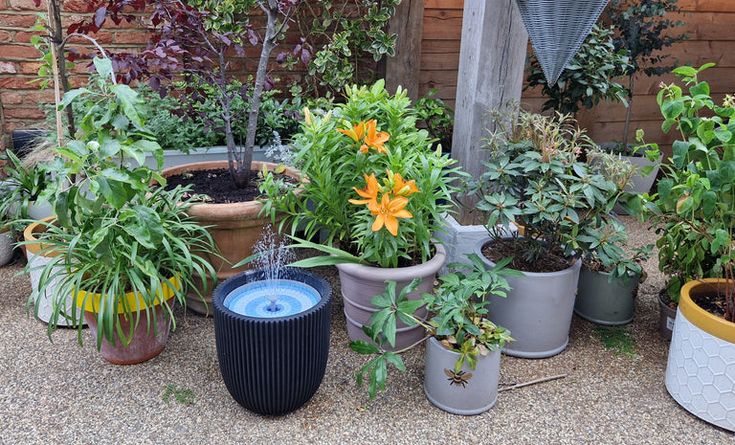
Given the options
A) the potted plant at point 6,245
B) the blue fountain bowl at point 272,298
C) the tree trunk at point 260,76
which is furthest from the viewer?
the potted plant at point 6,245

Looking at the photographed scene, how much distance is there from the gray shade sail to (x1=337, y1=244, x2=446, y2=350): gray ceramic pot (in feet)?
2.65

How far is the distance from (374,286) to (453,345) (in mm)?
386

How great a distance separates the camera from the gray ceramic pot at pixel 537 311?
2.21m

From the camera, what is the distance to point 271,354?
1.79 metres

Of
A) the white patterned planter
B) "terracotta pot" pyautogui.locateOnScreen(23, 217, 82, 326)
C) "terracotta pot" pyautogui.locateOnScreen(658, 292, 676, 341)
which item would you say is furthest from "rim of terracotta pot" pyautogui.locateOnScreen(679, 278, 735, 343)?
"terracotta pot" pyautogui.locateOnScreen(23, 217, 82, 326)

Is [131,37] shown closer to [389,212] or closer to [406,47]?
[406,47]

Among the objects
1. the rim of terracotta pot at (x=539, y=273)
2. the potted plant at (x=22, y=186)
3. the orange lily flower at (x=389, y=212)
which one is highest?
the orange lily flower at (x=389, y=212)

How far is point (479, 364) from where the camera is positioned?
193 centimetres

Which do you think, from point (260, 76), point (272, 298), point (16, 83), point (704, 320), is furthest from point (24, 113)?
point (704, 320)

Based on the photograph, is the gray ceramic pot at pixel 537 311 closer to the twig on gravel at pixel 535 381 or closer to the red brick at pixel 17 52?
the twig on gravel at pixel 535 381

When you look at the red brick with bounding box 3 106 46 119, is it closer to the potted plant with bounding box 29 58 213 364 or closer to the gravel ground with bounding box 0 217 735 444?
the potted plant with bounding box 29 58 213 364

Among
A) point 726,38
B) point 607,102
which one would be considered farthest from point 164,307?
point 726,38

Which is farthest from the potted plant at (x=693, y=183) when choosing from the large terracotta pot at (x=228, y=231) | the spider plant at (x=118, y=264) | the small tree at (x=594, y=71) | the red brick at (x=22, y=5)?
the red brick at (x=22, y=5)

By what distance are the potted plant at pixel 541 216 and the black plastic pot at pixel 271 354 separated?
2.50 feet
